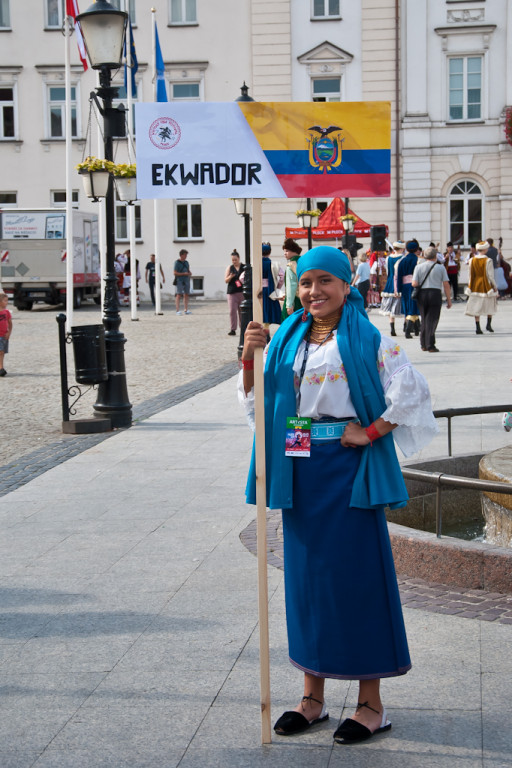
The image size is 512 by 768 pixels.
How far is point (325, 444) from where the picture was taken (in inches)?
153

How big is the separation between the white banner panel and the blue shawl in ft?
1.99

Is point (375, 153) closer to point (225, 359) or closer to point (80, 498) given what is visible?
point (80, 498)

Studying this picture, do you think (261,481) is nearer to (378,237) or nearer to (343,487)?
(343,487)

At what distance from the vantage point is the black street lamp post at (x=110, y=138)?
1120 cm

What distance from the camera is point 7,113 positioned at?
4141cm

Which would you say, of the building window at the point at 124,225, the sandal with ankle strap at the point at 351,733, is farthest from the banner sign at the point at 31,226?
the sandal with ankle strap at the point at 351,733

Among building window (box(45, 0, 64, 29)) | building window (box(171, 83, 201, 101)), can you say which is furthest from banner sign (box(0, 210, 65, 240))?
building window (box(45, 0, 64, 29))

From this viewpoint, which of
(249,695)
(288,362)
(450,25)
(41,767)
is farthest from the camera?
(450,25)

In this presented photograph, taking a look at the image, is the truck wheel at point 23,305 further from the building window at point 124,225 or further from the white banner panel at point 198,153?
the white banner panel at point 198,153

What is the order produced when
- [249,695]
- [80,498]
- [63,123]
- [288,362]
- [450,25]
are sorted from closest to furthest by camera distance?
[288,362] < [249,695] < [80,498] < [450,25] < [63,123]

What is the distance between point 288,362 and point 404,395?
0.44 metres

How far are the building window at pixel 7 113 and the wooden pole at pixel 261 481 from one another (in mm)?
39504

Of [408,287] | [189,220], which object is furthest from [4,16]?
[408,287]

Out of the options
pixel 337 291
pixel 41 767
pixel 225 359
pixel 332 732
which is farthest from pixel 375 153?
pixel 225 359
